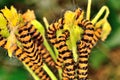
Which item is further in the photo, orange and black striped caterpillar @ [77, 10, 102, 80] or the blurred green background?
the blurred green background

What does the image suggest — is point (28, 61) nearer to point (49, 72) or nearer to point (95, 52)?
point (49, 72)

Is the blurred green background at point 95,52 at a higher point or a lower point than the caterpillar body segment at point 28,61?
higher

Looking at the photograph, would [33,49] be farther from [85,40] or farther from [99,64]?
[99,64]

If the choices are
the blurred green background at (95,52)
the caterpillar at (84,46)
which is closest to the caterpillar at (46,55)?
the caterpillar at (84,46)

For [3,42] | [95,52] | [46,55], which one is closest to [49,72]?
[46,55]

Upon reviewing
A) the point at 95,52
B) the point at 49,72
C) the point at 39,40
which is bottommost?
the point at 49,72

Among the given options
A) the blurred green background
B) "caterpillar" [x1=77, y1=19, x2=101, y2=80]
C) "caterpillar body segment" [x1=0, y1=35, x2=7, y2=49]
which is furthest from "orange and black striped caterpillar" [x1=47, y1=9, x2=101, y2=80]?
the blurred green background

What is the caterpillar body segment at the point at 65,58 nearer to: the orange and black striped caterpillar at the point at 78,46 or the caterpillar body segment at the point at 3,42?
the orange and black striped caterpillar at the point at 78,46

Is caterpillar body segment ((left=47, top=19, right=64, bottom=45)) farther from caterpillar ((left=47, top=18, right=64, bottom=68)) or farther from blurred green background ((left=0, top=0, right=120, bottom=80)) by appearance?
blurred green background ((left=0, top=0, right=120, bottom=80))

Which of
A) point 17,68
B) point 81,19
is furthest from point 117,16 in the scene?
point 81,19

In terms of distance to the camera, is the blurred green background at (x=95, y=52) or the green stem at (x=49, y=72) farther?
the blurred green background at (x=95, y=52)

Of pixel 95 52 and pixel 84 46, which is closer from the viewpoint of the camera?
pixel 84 46
